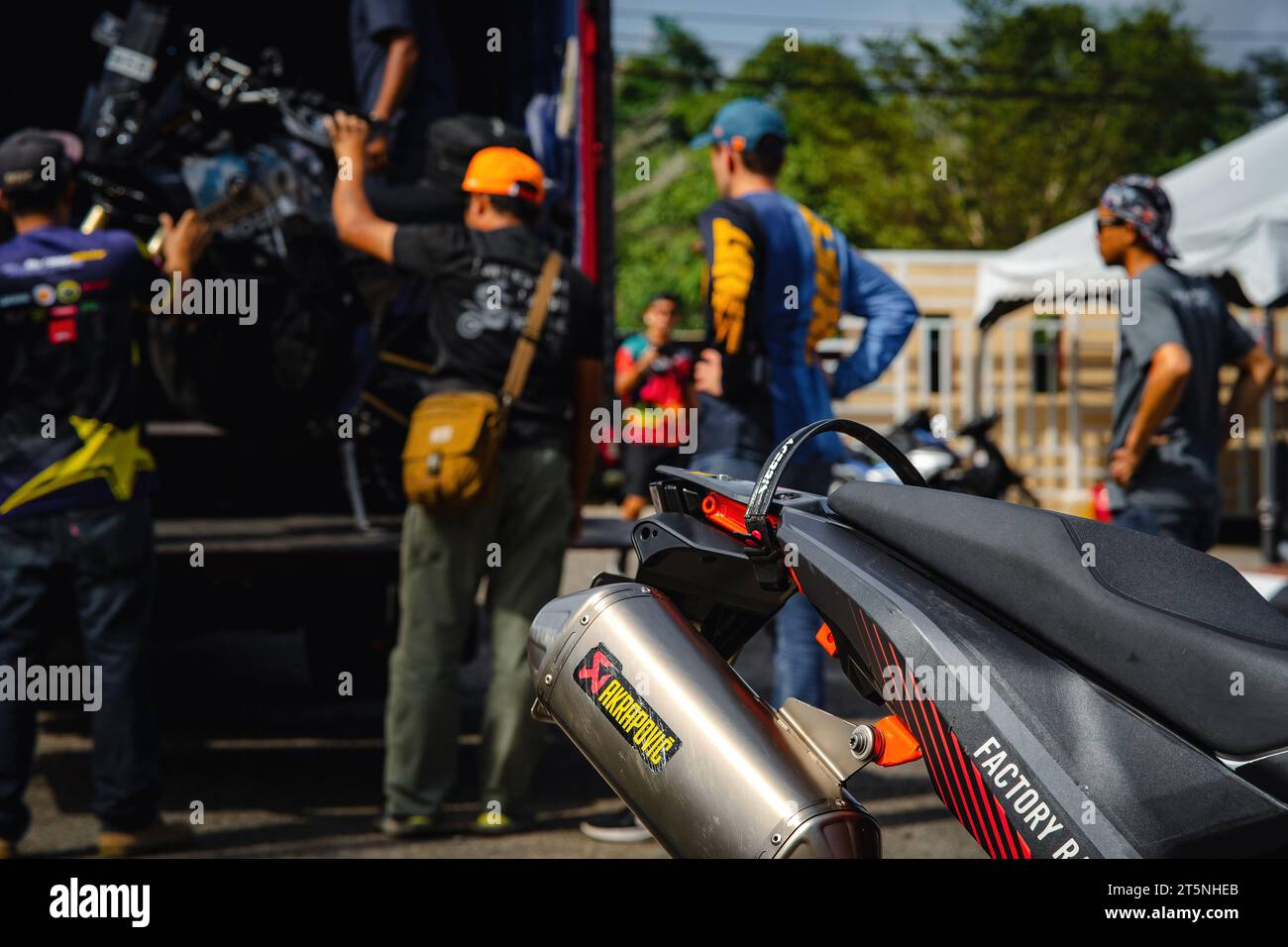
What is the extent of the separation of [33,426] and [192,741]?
6.05 feet

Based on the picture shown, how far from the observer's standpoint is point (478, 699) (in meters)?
6.28

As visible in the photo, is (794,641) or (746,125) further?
(746,125)

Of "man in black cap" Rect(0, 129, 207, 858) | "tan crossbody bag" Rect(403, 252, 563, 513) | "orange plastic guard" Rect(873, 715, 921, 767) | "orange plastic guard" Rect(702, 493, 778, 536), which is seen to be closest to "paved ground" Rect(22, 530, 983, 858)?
"man in black cap" Rect(0, 129, 207, 858)

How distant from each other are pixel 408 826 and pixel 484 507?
1.00 metres

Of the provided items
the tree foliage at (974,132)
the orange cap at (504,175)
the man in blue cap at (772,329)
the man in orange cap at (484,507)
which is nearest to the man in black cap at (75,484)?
the man in orange cap at (484,507)

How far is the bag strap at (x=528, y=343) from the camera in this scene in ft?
14.4

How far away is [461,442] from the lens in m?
4.22

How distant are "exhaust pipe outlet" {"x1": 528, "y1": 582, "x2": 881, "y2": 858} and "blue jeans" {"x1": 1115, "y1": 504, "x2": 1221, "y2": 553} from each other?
2.71 meters

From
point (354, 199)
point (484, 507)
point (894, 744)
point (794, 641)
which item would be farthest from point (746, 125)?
point (894, 744)

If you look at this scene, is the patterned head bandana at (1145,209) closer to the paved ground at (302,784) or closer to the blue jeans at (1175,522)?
the blue jeans at (1175,522)

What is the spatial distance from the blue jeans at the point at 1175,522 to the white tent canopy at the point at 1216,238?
4.65 m

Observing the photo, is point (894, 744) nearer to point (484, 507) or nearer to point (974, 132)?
point (484, 507)

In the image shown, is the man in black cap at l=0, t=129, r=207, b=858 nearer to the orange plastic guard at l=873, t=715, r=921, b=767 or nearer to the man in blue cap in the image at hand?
the man in blue cap
